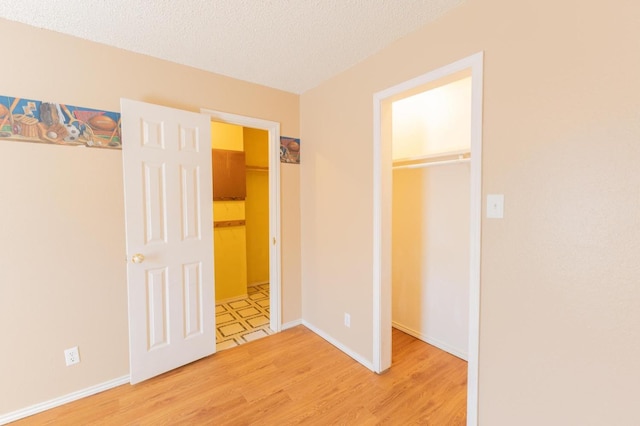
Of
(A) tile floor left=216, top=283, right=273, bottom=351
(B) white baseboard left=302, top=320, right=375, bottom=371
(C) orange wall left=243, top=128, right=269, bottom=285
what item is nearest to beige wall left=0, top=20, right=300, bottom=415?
(A) tile floor left=216, top=283, right=273, bottom=351

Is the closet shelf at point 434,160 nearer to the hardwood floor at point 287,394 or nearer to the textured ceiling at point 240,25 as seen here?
the textured ceiling at point 240,25

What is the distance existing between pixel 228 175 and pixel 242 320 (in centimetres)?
187

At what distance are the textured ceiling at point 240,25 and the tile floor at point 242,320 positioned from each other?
2.55 meters

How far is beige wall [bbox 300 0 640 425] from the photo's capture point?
1.04 m

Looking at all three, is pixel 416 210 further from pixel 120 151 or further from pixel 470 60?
pixel 120 151

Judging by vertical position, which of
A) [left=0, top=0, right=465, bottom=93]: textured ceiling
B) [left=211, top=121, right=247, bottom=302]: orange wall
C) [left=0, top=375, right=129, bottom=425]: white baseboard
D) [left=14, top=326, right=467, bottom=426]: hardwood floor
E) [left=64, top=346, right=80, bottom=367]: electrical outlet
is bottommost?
[left=14, top=326, right=467, bottom=426]: hardwood floor

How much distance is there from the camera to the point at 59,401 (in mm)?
1748

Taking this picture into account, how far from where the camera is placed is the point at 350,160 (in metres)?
2.29

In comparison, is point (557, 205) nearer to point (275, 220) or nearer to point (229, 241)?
point (275, 220)

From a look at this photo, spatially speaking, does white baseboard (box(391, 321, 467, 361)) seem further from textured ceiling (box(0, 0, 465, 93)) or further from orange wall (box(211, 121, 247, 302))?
textured ceiling (box(0, 0, 465, 93))

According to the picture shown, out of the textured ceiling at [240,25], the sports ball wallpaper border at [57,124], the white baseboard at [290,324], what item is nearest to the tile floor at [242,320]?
the white baseboard at [290,324]

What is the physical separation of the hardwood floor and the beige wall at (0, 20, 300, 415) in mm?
286

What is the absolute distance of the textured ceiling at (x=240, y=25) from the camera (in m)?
1.51

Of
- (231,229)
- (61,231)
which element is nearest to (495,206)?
(61,231)
